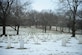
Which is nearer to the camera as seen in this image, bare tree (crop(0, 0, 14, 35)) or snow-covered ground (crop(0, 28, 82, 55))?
snow-covered ground (crop(0, 28, 82, 55))

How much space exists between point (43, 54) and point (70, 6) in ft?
69.0

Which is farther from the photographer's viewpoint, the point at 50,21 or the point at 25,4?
the point at 50,21

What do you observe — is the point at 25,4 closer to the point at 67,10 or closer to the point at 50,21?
the point at 67,10

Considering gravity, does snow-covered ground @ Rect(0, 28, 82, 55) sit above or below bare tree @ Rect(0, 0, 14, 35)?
below

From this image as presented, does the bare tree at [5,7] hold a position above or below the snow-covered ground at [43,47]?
above

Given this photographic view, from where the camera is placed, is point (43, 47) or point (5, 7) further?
point (5, 7)

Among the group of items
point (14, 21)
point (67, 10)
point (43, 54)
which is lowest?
point (43, 54)

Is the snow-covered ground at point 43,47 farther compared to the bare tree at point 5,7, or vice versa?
the bare tree at point 5,7

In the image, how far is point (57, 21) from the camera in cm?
6825

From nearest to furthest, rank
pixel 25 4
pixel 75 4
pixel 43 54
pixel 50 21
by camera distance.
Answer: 1. pixel 43 54
2. pixel 75 4
3. pixel 25 4
4. pixel 50 21

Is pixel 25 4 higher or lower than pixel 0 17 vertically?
higher

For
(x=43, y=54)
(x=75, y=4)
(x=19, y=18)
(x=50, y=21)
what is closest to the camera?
(x=43, y=54)

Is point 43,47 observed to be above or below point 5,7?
below

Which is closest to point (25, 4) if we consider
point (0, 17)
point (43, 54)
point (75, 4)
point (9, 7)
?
point (9, 7)
